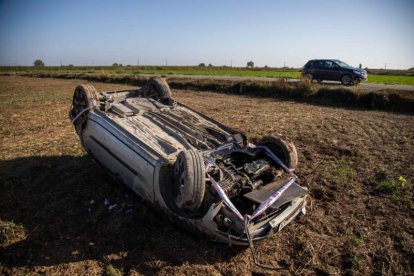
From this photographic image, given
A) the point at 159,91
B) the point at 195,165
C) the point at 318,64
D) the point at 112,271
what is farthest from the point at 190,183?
the point at 318,64

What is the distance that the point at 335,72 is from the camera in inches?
726

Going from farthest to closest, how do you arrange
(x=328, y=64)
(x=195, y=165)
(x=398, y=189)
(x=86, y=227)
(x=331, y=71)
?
(x=328, y=64) < (x=331, y=71) < (x=398, y=189) < (x=86, y=227) < (x=195, y=165)

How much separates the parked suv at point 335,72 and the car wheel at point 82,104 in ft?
Result: 48.0

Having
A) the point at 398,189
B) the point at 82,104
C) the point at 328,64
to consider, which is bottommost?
the point at 398,189

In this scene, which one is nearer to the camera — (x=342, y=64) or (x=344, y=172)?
(x=344, y=172)

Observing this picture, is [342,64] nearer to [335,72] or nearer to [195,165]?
[335,72]

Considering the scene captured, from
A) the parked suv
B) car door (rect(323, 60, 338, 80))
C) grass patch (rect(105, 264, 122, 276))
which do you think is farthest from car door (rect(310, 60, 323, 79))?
grass patch (rect(105, 264, 122, 276))

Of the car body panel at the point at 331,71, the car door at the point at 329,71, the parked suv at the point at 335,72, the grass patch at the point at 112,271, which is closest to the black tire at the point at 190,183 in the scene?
the grass patch at the point at 112,271

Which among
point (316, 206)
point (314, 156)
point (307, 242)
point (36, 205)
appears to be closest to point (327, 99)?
point (314, 156)

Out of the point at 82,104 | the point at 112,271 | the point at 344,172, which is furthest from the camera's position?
the point at 344,172

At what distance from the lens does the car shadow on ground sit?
11.8 feet

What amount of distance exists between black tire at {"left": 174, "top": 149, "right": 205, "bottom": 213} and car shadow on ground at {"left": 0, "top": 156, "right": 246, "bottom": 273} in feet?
1.99

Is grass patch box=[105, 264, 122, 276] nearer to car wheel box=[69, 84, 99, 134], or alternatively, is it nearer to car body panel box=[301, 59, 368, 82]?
car wheel box=[69, 84, 99, 134]

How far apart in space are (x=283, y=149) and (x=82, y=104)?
10.5 ft
